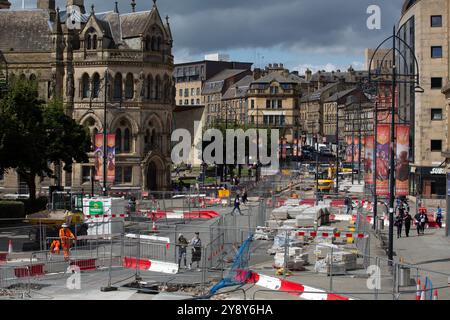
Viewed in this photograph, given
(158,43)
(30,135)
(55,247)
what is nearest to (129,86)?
(158,43)

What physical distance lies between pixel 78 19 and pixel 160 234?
42607 mm

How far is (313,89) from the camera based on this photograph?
19862cm

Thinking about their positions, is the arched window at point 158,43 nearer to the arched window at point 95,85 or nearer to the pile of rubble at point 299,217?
the arched window at point 95,85

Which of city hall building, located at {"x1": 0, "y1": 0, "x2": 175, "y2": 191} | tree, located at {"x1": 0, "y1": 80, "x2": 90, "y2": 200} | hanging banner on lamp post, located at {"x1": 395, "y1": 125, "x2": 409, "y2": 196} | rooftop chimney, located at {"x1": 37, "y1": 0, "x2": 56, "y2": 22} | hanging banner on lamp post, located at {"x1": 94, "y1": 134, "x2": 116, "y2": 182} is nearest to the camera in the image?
hanging banner on lamp post, located at {"x1": 395, "y1": 125, "x2": 409, "y2": 196}

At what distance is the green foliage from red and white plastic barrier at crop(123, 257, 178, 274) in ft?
63.8

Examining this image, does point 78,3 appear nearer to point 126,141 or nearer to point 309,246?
point 126,141

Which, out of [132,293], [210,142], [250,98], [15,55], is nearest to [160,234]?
[132,293]

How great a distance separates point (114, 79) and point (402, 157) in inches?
1768

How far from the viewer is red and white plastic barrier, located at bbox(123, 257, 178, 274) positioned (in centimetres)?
2714

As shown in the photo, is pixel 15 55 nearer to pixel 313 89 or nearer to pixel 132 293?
pixel 132 293

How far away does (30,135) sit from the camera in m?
42.8

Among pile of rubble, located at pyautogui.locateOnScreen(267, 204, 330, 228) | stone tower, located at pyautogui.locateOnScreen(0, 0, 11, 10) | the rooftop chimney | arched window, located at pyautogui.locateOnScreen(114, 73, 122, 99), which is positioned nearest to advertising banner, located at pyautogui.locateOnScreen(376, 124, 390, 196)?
pile of rubble, located at pyautogui.locateOnScreen(267, 204, 330, 228)

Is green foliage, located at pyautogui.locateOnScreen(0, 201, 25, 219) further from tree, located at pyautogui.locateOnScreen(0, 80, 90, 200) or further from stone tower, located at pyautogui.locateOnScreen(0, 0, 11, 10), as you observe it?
stone tower, located at pyautogui.locateOnScreen(0, 0, 11, 10)
